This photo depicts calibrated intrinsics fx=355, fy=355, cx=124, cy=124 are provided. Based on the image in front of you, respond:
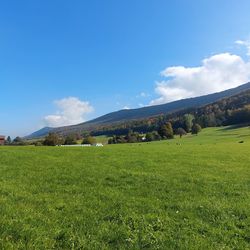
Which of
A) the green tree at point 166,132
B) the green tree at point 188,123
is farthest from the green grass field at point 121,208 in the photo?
the green tree at point 188,123

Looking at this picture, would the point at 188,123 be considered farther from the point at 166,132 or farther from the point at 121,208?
the point at 121,208

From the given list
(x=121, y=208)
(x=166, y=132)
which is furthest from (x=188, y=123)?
(x=121, y=208)

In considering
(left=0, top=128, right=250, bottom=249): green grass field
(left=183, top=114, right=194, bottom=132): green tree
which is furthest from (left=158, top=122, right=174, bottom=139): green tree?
(left=0, top=128, right=250, bottom=249): green grass field

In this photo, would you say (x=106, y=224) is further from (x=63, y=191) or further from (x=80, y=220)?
(x=63, y=191)

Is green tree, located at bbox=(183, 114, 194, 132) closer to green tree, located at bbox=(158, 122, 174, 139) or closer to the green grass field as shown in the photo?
green tree, located at bbox=(158, 122, 174, 139)

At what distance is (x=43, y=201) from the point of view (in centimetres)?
1372

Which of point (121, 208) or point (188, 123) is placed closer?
point (121, 208)

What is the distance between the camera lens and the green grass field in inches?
399

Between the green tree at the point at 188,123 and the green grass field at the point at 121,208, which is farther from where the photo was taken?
the green tree at the point at 188,123

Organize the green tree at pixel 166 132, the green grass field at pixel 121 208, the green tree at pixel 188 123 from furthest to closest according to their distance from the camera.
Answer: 1. the green tree at pixel 188 123
2. the green tree at pixel 166 132
3. the green grass field at pixel 121 208

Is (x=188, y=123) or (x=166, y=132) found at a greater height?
(x=188, y=123)

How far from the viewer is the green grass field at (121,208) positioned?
10.1 meters

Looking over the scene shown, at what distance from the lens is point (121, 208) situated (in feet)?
43.0

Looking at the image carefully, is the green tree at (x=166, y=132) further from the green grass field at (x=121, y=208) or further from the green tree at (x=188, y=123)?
the green grass field at (x=121, y=208)
